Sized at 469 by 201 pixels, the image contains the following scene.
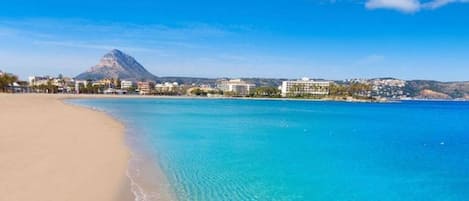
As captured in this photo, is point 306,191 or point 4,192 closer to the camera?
point 4,192

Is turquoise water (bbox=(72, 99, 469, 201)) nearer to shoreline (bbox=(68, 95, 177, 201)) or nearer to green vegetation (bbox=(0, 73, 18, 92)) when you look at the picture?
shoreline (bbox=(68, 95, 177, 201))

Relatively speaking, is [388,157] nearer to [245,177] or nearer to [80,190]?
[245,177]

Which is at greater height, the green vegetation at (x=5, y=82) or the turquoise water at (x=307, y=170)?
the green vegetation at (x=5, y=82)

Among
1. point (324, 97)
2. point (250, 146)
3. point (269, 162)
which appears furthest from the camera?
point (324, 97)

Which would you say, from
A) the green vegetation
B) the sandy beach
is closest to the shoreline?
the sandy beach

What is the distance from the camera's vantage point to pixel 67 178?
11.9 metres

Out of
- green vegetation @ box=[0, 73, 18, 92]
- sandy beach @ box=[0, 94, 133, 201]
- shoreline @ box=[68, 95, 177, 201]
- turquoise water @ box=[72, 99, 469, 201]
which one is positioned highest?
green vegetation @ box=[0, 73, 18, 92]

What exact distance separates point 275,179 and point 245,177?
0.97 m

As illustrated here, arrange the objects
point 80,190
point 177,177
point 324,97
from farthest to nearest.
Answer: point 324,97 → point 177,177 → point 80,190

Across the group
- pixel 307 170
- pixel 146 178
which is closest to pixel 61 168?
pixel 146 178

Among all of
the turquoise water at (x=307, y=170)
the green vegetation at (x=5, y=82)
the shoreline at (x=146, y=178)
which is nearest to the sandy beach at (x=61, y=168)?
the shoreline at (x=146, y=178)

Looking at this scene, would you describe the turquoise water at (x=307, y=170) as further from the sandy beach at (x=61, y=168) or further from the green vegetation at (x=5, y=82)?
the green vegetation at (x=5, y=82)

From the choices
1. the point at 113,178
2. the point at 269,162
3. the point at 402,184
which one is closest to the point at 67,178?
the point at 113,178

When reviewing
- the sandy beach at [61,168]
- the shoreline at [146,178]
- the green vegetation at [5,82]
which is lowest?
the shoreline at [146,178]
